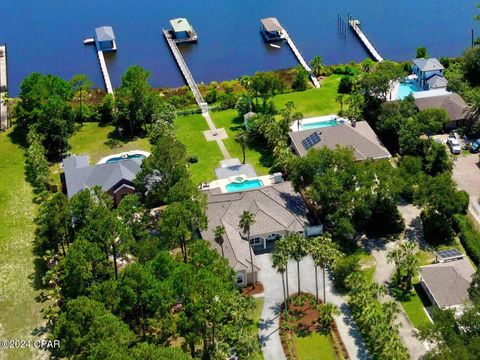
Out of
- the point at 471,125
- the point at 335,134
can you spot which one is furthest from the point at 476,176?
the point at 335,134

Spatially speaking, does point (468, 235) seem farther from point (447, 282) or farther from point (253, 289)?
point (253, 289)

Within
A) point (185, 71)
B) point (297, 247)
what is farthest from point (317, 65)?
point (297, 247)

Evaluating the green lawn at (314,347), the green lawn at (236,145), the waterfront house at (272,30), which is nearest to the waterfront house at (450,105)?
the green lawn at (236,145)

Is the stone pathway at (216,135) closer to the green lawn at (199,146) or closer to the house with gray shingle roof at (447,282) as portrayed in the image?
the green lawn at (199,146)

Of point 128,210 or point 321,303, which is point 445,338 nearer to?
point 321,303

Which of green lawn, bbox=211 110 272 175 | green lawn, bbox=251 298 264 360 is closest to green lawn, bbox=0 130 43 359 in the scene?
green lawn, bbox=251 298 264 360
